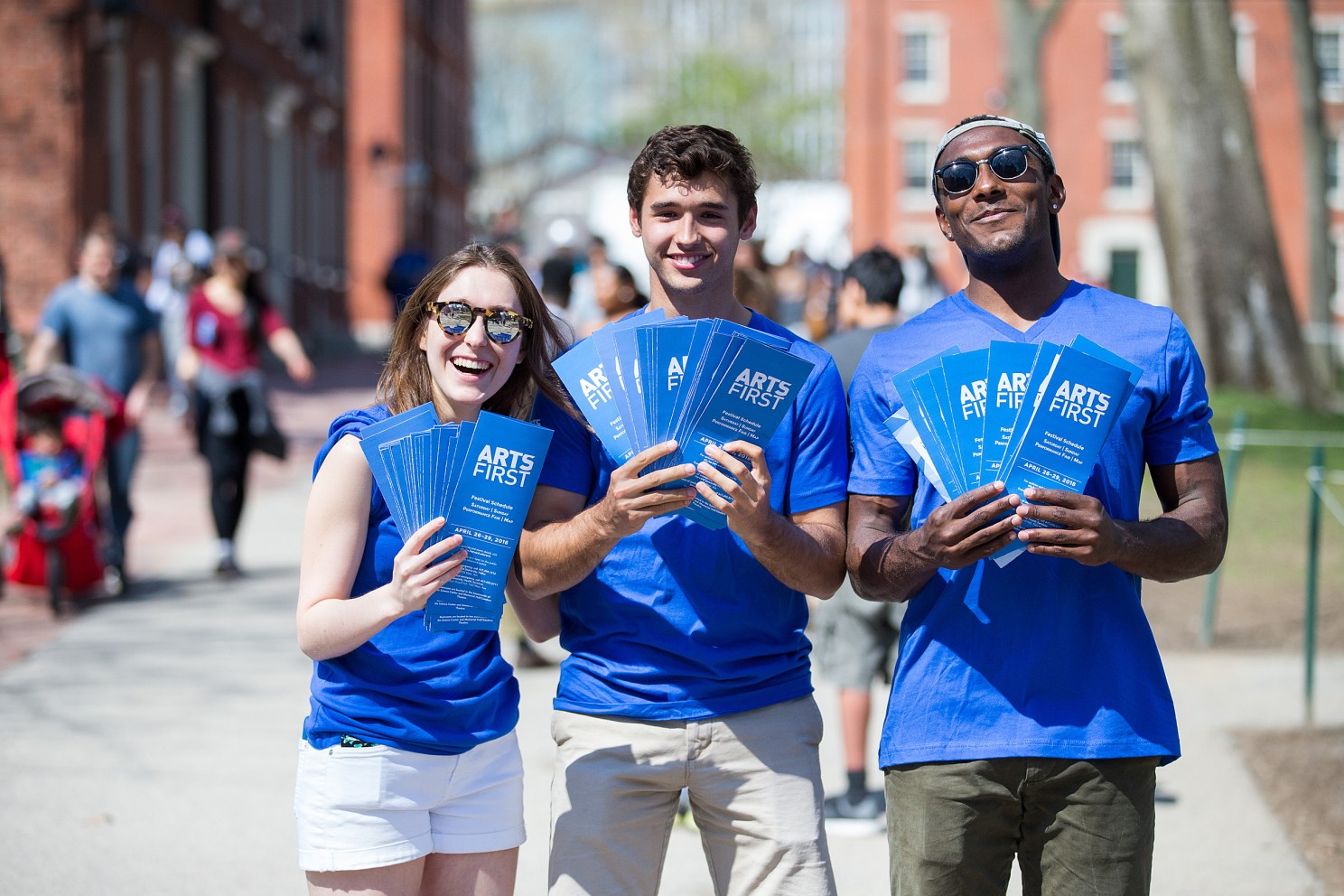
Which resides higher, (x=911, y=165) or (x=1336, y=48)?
(x=1336, y=48)

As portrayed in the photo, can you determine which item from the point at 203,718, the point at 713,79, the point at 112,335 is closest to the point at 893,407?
the point at 203,718

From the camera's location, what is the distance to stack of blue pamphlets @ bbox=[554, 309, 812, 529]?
2727 millimetres

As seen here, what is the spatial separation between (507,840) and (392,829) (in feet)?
0.83

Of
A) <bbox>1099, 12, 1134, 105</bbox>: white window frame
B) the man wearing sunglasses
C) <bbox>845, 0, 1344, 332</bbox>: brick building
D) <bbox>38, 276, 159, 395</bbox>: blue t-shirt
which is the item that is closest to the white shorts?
the man wearing sunglasses

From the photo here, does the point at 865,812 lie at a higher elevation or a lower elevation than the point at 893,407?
lower

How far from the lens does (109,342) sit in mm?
9453

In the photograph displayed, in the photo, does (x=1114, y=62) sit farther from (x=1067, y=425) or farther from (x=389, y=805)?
(x=389, y=805)

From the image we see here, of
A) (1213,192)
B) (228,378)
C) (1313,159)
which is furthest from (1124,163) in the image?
(228,378)

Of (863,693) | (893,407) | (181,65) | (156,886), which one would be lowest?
(156,886)

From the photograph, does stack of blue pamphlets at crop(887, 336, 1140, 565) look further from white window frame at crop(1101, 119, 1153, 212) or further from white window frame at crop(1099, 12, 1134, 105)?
white window frame at crop(1101, 119, 1153, 212)

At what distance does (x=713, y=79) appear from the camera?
71625mm

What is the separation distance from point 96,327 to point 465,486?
735 cm

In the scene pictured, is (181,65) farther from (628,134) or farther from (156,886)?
(628,134)

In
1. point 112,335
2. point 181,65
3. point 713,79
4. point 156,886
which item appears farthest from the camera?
point 713,79
